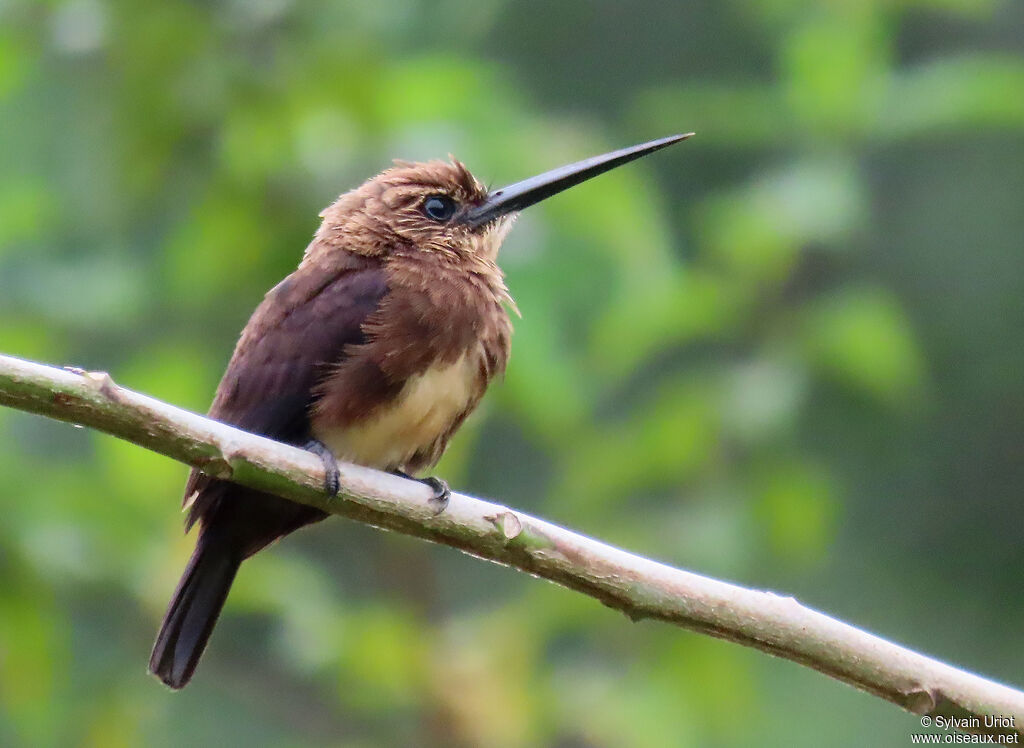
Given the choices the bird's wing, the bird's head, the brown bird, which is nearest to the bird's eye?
the bird's head

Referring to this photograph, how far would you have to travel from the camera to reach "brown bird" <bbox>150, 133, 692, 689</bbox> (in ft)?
9.36

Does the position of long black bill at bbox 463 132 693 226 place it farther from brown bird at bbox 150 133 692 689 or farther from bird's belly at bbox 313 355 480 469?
bird's belly at bbox 313 355 480 469

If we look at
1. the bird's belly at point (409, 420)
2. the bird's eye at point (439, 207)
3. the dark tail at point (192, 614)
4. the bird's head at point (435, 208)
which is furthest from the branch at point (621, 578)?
the bird's eye at point (439, 207)

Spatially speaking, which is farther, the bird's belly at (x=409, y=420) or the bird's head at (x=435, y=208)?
the bird's head at (x=435, y=208)

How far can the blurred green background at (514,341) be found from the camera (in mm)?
3482

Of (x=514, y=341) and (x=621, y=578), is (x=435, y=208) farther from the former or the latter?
(x=621, y=578)

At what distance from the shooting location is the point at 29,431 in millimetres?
4312

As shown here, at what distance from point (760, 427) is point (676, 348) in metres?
1.11

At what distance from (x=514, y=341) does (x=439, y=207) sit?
372 mm

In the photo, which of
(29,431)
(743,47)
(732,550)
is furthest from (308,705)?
(743,47)

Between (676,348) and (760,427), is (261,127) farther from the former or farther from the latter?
(676,348)

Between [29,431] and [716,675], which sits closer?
[716,675]

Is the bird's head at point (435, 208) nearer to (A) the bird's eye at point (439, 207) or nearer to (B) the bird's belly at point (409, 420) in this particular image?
(A) the bird's eye at point (439, 207)

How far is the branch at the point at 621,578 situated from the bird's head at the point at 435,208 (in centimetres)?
104
